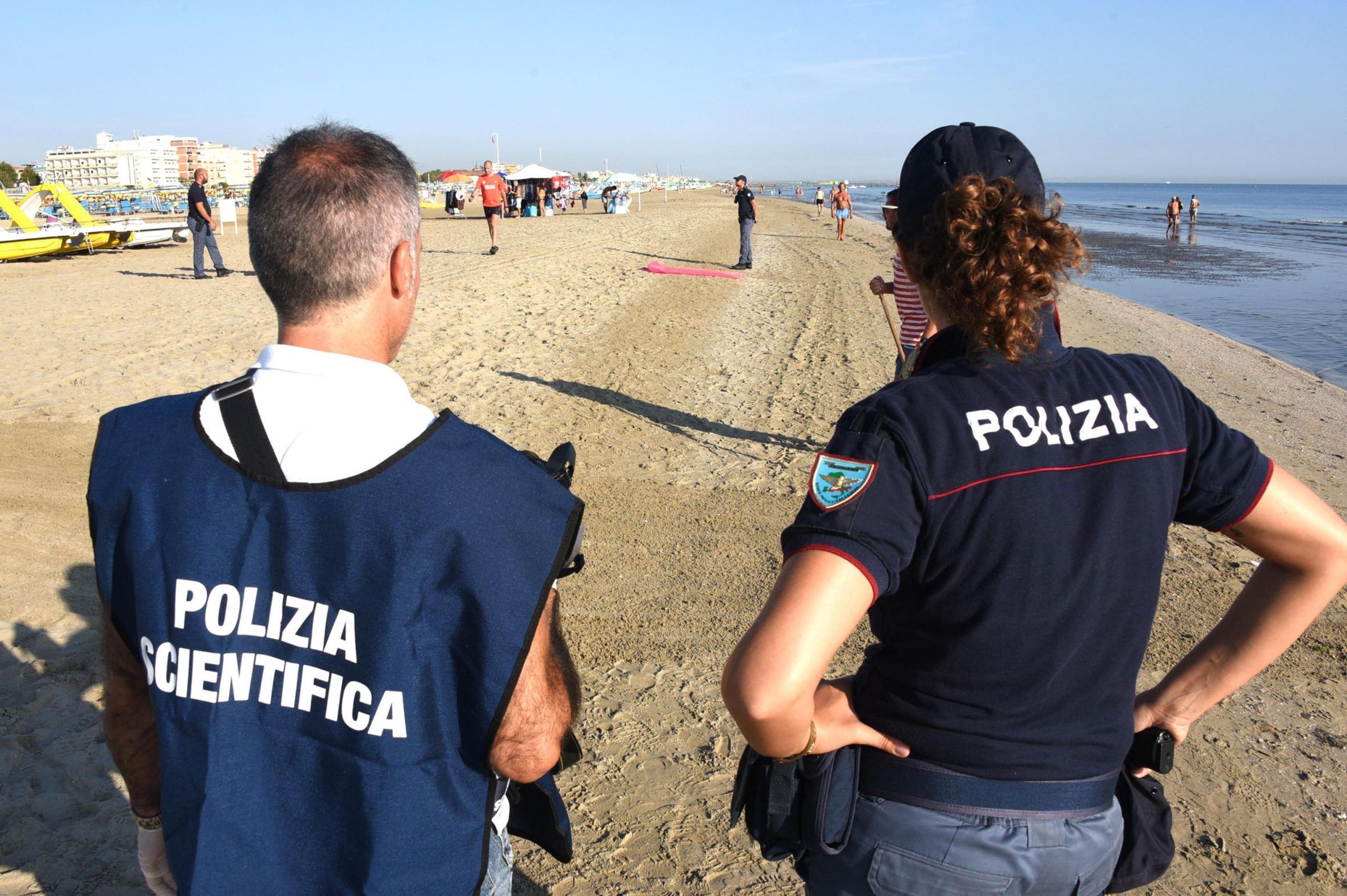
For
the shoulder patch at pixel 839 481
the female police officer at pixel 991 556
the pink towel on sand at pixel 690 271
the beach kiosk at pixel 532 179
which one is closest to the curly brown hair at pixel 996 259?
the female police officer at pixel 991 556

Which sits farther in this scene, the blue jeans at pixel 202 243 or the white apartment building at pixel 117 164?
the white apartment building at pixel 117 164

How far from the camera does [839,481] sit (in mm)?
1297

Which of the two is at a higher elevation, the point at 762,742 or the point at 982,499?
the point at 982,499

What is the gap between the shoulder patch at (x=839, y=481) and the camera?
1.28 meters

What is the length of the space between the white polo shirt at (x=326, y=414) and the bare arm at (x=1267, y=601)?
1218 millimetres

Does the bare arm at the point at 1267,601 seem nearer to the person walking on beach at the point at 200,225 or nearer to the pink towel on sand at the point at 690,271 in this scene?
the person walking on beach at the point at 200,225

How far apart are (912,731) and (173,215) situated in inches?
1590

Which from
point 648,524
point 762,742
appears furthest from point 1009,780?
point 648,524

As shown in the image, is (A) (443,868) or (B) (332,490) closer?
(B) (332,490)

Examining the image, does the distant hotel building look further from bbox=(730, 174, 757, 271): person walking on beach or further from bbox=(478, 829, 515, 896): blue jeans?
bbox=(478, 829, 515, 896): blue jeans

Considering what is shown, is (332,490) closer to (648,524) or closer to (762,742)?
(762,742)

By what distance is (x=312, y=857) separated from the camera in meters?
1.33

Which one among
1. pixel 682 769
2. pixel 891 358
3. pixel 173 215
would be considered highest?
pixel 173 215

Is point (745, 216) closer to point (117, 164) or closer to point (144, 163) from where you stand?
point (117, 164)
